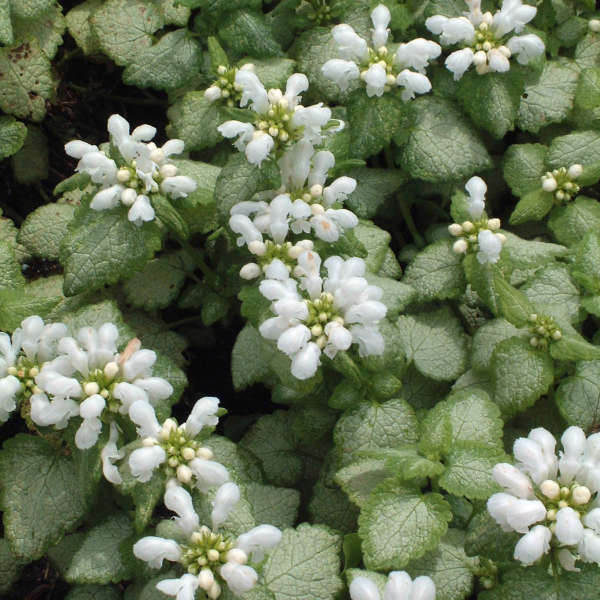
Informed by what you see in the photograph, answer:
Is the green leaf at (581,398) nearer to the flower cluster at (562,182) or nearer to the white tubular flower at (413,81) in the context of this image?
the flower cluster at (562,182)

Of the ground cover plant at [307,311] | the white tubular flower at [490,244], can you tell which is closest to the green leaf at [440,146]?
the ground cover plant at [307,311]

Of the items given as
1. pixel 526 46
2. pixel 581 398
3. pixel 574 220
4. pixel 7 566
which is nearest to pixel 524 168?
pixel 574 220

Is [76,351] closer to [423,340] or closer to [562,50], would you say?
[423,340]

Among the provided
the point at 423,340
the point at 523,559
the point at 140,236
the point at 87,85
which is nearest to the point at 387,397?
the point at 423,340

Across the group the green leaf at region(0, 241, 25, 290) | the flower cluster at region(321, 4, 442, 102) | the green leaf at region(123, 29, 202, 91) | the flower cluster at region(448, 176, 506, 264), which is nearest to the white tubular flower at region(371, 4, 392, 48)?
the flower cluster at region(321, 4, 442, 102)

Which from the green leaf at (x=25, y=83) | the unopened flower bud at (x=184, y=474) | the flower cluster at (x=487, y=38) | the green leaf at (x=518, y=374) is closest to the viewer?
the unopened flower bud at (x=184, y=474)

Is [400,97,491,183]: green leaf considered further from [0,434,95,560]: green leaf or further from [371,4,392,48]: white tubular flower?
[0,434,95,560]: green leaf
